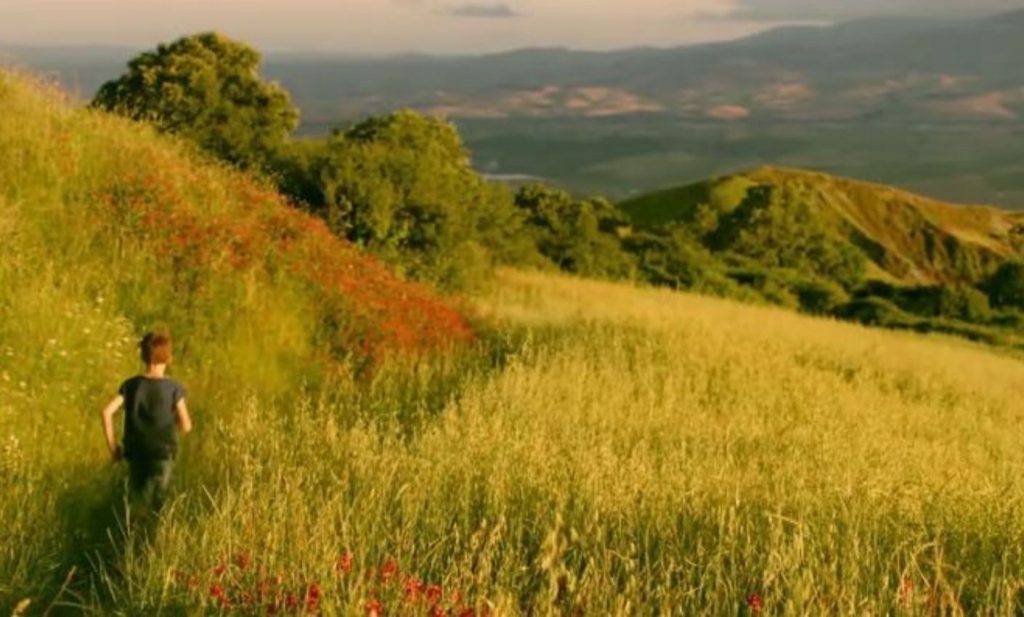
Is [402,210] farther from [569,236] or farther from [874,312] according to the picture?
[874,312]

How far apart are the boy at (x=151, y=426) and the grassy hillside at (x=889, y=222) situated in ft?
344

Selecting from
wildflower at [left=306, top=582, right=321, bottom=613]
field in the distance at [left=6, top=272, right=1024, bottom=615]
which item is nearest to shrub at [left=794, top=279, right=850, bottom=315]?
field in the distance at [left=6, top=272, right=1024, bottom=615]

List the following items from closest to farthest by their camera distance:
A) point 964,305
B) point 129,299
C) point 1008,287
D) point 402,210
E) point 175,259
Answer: point 129,299 < point 175,259 < point 402,210 < point 964,305 < point 1008,287

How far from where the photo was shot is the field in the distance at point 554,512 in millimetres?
5488

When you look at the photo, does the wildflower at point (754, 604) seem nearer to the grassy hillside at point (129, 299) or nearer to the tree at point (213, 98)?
the grassy hillside at point (129, 299)

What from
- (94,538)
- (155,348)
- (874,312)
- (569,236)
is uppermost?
(155,348)

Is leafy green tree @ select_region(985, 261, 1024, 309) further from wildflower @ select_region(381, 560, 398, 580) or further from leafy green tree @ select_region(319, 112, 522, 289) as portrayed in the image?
wildflower @ select_region(381, 560, 398, 580)

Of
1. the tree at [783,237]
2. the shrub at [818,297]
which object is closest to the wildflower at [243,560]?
the shrub at [818,297]

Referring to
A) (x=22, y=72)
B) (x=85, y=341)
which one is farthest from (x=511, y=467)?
(x=22, y=72)

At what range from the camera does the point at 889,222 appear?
12344 cm

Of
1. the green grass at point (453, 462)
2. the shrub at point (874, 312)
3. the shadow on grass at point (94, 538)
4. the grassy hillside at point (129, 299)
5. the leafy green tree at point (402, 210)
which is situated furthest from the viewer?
the shrub at point (874, 312)

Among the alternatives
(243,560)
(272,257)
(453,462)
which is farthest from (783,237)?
(243,560)

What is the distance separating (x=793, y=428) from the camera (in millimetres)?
11328

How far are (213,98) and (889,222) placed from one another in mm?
107969
